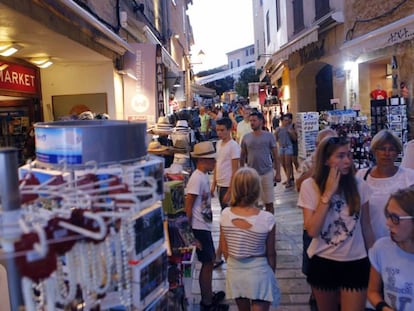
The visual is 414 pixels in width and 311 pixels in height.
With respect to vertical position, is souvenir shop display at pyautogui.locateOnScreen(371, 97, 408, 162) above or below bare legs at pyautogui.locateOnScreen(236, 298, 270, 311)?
above

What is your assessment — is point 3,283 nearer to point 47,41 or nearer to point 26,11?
point 26,11

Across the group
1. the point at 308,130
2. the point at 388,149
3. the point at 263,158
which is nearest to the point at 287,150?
the point at 308,130

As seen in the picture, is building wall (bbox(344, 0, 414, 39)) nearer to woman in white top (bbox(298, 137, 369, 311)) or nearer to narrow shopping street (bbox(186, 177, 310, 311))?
narrow shopping street (bbox(186, 177, 310, 311))

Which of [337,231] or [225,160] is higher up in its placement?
[225,160]

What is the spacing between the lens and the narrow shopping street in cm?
432

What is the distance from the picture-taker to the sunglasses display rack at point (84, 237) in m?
1.20

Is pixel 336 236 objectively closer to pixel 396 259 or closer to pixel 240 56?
pixel 396 259

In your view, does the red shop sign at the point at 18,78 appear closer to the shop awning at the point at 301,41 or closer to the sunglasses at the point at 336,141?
the sunglasses at the point at 336,141

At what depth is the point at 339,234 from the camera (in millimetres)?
2900

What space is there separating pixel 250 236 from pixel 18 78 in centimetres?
529

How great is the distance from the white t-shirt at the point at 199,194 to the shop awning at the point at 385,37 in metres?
4.73

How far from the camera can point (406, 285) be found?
2.29 metres

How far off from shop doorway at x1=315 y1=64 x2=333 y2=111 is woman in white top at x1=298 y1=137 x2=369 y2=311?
570 inches

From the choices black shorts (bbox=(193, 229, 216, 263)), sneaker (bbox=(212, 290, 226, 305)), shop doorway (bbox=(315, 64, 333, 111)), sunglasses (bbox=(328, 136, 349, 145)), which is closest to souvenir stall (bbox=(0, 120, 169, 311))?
sunglasses (bbox=(328, 136, 349, 145))
